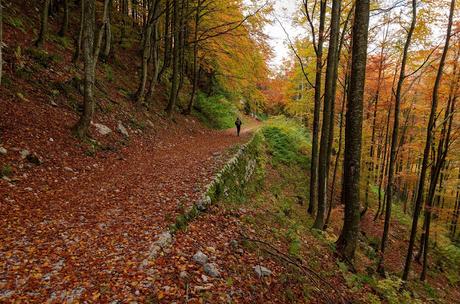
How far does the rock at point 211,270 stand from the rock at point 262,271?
2.63 feet

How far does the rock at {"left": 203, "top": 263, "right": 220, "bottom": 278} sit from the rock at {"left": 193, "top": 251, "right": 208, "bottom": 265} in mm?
81

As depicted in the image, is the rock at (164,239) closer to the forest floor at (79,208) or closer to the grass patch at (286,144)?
the forest floor at (79,208)

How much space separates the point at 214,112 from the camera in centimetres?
2294

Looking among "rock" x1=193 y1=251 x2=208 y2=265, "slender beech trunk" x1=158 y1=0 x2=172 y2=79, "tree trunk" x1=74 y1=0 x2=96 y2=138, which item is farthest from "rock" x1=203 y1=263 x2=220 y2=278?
"slender beech trunk" x1=158 y1=0 x2=172 y2=79

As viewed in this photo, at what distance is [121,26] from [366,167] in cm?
1955

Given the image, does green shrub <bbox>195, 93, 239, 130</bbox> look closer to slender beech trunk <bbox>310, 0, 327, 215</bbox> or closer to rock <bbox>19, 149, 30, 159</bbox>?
slender beech trunk <bbox>310, 0, 327, 215</bbox>

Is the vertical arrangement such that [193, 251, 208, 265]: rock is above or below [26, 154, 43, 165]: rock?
below

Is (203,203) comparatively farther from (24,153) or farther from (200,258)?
(24,153)

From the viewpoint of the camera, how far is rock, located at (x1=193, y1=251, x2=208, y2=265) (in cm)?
414

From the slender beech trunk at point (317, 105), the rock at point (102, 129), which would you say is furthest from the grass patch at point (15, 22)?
the slender beech trunk at point (317, 105)

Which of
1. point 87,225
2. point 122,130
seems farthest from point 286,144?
point 87,225

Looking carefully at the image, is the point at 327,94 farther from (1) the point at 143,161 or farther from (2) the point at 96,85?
(2) the point at 96,85

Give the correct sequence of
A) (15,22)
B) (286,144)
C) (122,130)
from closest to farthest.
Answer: (122,130) < (15,22) < (286,144)

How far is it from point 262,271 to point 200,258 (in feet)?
3.69
